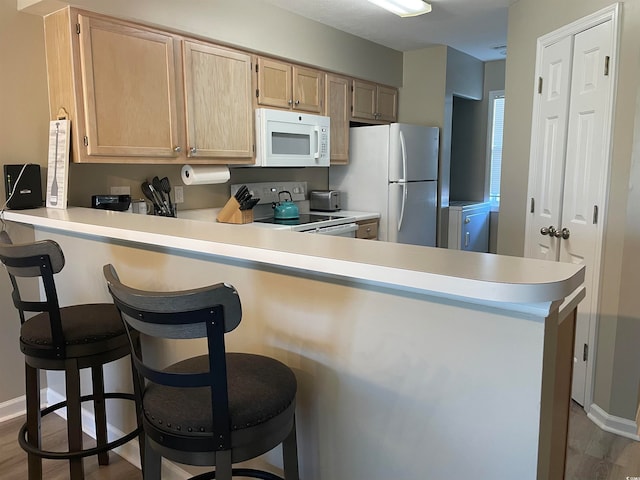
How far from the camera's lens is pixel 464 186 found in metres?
5.64

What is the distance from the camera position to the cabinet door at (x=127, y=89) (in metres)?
2.42

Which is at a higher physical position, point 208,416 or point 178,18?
point 178,18

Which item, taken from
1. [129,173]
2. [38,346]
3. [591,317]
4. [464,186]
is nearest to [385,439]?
[38,346]

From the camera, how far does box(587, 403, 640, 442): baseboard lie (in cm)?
234

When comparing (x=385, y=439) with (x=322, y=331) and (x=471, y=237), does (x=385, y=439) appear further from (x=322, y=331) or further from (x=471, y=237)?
(x=471, y=237)

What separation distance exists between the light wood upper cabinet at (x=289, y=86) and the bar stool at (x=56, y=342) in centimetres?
203

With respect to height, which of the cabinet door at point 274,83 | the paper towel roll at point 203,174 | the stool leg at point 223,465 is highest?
the cabinet door at point 274,83

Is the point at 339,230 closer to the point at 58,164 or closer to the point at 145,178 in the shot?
the point at 145,178

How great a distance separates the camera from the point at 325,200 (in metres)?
4.20

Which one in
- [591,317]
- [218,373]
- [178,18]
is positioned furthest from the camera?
[178,18]

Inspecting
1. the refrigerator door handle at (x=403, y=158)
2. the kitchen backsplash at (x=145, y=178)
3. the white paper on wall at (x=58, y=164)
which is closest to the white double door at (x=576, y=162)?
the refrigerator door handle at (x=403, y=158)

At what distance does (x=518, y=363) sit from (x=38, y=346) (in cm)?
152

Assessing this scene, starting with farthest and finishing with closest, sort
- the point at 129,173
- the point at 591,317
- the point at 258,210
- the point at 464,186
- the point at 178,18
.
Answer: the point at 464,186 < the point at 258,210 < the point at 129,173 < the point at 178,18 < the point at 591,317

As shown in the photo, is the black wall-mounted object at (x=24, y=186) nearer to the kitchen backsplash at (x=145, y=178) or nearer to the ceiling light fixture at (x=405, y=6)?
the kitchen backsplash at (x=145, y=178)
